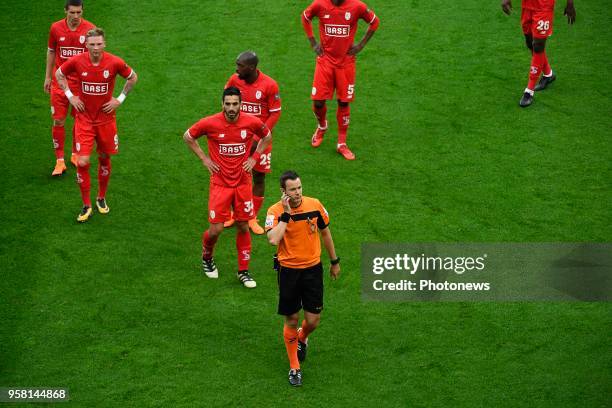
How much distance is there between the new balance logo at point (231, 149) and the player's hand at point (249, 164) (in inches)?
5.2

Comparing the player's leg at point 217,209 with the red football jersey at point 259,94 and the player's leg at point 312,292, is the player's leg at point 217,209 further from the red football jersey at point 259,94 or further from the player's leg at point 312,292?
the player's leg at point 312,292

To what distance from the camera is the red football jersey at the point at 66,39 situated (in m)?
12.8

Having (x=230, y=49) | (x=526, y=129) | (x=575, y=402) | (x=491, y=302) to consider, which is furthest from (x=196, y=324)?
(x=230, y=49)

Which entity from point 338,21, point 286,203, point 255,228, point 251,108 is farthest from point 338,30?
point 286,203

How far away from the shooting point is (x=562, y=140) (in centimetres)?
1430

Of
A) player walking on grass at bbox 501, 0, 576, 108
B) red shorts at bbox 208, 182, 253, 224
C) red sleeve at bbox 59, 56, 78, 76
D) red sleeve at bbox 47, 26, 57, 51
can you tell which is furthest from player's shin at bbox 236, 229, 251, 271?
player walking on grass at bbox 501, 0, 576, 108

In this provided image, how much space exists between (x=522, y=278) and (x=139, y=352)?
14.2ft

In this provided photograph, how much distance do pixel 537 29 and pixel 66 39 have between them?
22.1 feet

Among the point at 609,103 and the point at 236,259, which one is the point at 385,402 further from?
the point at 609,103

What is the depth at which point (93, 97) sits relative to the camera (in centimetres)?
1187

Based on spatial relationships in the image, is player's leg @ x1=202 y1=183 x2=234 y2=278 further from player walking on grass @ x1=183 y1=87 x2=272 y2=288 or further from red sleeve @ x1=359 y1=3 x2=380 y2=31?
red sleeve @ x1=359 y1=3 x2=380 y2=31

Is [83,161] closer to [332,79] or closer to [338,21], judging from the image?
[332,79]

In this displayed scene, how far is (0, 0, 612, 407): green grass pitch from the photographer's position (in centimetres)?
966

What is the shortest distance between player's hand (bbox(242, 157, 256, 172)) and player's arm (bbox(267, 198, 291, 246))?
1815 mm
